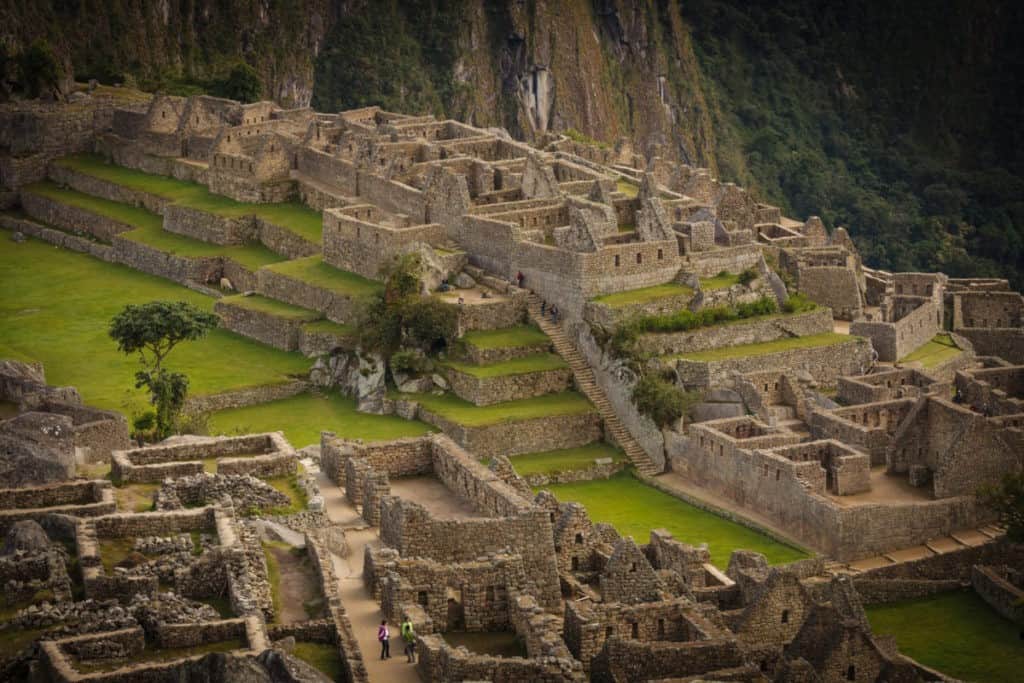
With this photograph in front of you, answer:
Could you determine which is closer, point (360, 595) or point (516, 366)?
point (360, 595)

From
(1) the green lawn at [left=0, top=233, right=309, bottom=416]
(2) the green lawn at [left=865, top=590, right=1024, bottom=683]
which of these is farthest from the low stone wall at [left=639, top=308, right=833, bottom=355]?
(2) the green lawn at [left=865, top=590, right=1024, bottom=683]

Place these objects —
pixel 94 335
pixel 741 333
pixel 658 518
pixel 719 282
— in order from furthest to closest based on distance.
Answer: pixel 94 335 < pixel 719 282 < pixel 741 333 < pixel 658 518

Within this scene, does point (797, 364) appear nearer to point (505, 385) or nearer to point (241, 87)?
point (505, 385)

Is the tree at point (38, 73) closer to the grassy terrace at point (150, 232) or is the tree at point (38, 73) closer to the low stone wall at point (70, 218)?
the grassy terrace at point (150, 232)

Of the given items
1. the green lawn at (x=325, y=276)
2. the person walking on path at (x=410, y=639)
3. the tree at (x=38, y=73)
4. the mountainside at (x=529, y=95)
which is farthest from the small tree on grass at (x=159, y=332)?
the mountainside at (x=529, y=95)

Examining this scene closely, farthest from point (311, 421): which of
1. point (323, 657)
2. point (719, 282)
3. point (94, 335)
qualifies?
point (323, 657)

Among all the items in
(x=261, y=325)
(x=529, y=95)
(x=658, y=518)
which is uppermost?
(x=261, y=325)

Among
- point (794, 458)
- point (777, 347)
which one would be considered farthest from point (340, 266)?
point (794, 458)

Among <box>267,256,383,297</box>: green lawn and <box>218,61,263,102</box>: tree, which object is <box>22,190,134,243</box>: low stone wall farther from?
<box>218,61,263,102</box>: tree
